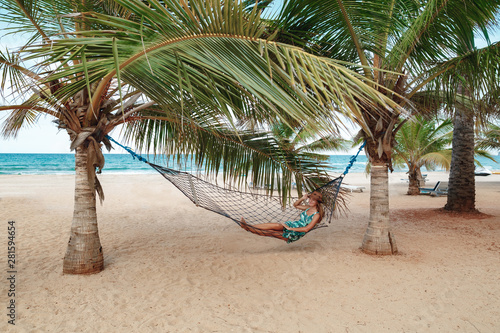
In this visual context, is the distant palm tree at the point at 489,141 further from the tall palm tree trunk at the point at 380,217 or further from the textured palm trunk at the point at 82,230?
the textured palm trunk at the point at 82,230

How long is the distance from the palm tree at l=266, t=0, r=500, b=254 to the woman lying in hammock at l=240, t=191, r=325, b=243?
0.57m

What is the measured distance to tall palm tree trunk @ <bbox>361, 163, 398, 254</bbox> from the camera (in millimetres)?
3129

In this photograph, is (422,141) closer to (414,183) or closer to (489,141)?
(414,183)

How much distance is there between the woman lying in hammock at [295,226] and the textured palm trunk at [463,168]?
10.1ft

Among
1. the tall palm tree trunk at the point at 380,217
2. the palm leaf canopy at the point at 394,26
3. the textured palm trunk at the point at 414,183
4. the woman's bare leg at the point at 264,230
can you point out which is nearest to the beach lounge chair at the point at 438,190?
the textured palm trunk at the point at 414,183

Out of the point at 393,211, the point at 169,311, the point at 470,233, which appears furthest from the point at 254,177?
the point at 393,211

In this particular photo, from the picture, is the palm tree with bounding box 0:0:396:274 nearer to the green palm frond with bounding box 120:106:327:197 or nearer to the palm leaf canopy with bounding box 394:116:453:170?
the green palm frond with bounding box 120:106:327:197

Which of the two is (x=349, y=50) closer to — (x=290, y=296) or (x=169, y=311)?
(x=290, y=296)

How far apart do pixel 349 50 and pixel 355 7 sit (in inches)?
21.2

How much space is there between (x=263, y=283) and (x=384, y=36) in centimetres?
230

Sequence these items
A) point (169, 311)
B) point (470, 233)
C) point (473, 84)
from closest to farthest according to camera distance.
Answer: point (169, 311), point (473, 84), point (470, 233)

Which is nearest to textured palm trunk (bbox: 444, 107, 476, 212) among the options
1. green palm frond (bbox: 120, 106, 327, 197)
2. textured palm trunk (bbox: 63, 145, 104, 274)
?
green palm frond (bbox: 120, 106, 327, 197)

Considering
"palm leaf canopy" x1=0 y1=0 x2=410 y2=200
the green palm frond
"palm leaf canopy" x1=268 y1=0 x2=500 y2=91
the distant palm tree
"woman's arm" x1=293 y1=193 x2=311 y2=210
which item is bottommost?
"woman's arm" x1=293 y1=193 x2=311 y2=210

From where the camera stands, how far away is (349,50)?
299 centimetres
